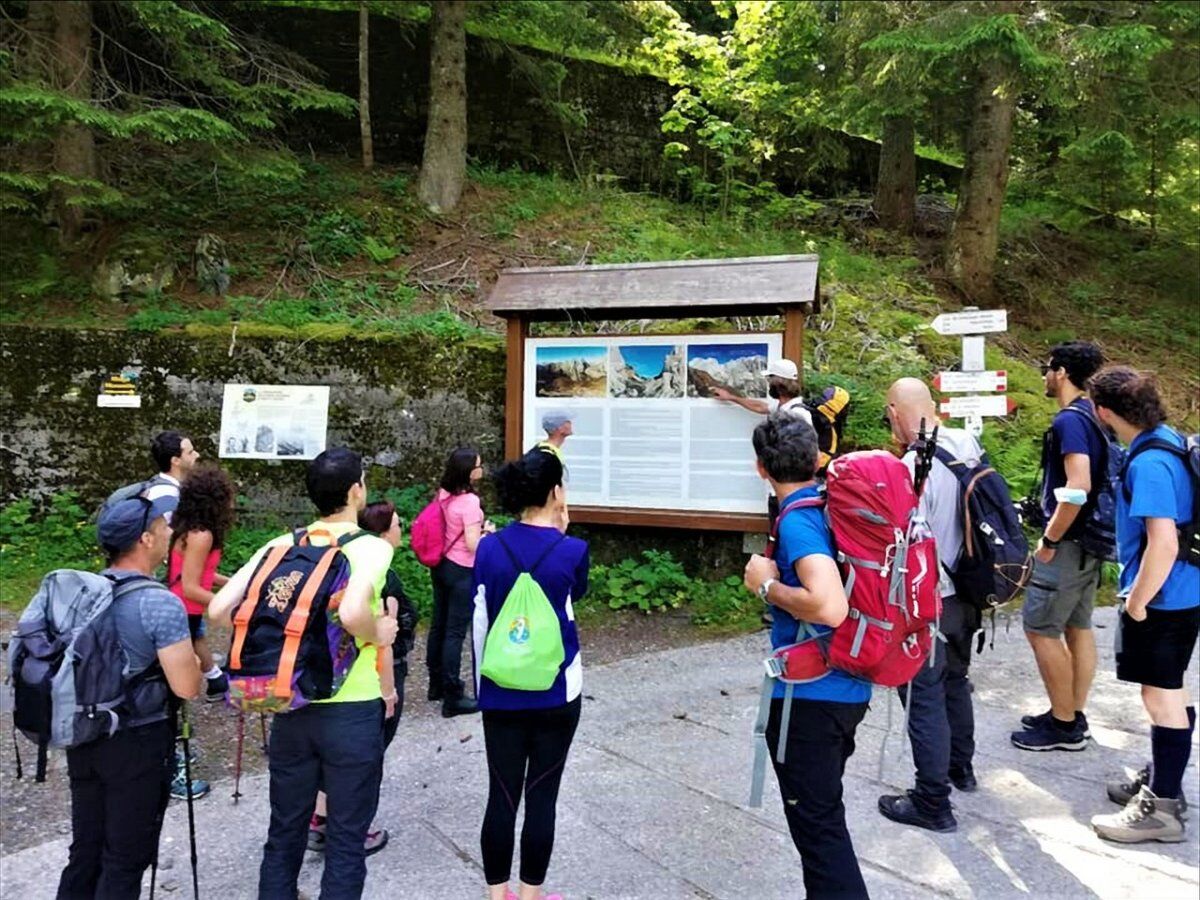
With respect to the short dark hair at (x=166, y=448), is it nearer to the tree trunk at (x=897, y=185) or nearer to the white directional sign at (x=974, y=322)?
the white directional sign at (x=974, y=322)

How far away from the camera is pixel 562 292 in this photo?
22.1 ft

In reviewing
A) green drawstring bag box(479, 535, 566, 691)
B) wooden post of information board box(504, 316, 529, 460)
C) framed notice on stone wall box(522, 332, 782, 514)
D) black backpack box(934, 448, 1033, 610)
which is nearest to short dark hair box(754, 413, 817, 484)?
green drawstring bag box(479, 535, 566, 691)

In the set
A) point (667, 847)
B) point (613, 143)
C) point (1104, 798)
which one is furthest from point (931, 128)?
point (667, 847)

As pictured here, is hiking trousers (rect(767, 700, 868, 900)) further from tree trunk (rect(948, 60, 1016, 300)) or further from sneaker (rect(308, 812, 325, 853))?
tree trunk (rect(948, 60, 1016, 300))

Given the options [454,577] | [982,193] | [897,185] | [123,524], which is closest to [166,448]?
[454,577]

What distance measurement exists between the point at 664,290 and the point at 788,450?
3.91m

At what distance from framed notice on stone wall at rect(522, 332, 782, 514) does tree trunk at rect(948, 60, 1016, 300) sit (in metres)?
7.16

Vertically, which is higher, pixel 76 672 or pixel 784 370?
pixel 784 370

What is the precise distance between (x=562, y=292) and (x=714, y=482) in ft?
6.61

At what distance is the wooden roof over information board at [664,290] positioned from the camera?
20.2 ft

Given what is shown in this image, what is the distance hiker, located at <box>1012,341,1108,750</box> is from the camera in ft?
13.9

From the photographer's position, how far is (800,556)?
265 centimetres

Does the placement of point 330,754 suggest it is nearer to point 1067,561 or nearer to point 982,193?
point 1067,561

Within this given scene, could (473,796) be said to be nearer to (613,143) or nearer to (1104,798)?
(1104,798)
